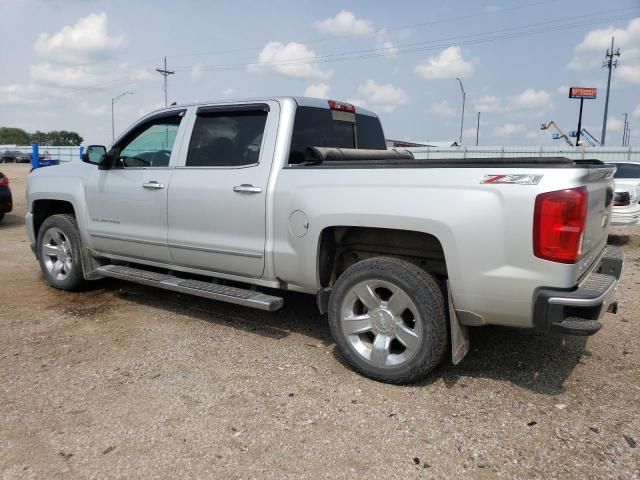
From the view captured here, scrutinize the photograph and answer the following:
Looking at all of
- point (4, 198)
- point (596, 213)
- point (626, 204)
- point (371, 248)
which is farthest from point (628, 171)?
point (4, 198)

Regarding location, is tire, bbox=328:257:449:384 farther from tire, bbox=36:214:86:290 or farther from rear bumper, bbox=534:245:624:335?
tire, bbox=36:214:86:290

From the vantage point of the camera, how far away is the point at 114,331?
15.1 ft

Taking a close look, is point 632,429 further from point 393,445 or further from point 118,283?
point 118,283

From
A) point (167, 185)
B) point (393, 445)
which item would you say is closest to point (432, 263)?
point (393, 445)

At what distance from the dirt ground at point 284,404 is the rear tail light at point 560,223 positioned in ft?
3.32

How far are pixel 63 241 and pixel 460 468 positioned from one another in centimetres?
476

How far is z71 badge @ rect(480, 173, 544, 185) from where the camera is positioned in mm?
2900

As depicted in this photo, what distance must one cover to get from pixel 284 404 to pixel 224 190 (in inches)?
70.3

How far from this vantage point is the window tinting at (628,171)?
1004cm

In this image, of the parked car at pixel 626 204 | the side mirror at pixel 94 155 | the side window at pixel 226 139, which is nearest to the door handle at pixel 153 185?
the side window at pixel 226 139

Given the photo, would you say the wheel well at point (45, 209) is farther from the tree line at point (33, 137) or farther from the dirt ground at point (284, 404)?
the tree line at point (33, 137)

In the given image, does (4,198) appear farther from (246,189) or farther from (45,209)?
(246,189)

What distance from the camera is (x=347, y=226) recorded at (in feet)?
12.2

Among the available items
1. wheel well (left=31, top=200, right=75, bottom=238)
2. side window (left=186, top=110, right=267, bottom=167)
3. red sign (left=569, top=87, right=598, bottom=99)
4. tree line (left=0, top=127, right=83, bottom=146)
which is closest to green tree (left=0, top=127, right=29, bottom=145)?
tree line (left=0, top=127, right=83, bottom=146)
